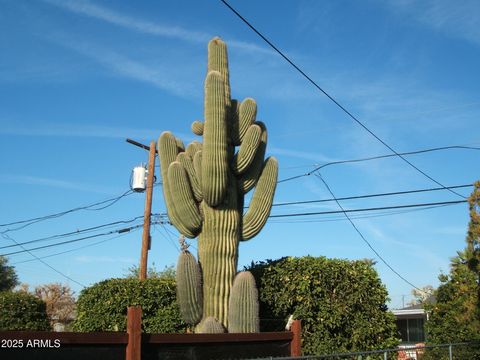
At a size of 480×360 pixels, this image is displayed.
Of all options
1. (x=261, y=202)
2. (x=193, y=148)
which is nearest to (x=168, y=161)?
(x=193, y=148)

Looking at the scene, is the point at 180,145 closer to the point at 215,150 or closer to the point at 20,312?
the point at 215,150

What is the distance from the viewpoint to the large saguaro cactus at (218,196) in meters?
10.1

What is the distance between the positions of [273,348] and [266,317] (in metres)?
3.88

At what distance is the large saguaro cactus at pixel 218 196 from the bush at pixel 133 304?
2302 millimetres

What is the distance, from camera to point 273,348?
791cm

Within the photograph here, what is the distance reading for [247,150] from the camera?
36.4ft

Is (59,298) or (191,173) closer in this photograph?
(191,173)

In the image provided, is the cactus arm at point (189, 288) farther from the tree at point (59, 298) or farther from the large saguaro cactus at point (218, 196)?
the tree at point (59, 298)

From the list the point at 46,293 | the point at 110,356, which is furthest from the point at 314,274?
the point at 46,293

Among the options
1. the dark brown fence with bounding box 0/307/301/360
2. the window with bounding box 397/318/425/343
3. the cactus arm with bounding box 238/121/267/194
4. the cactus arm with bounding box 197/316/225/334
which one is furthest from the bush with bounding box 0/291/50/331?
the window with bounding box 397/318/425/343

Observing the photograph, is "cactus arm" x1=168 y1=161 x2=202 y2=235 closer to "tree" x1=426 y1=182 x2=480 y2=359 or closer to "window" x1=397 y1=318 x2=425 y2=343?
"tree" x1=426 y1=182 x2=480 y2=359

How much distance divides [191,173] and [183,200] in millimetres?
666

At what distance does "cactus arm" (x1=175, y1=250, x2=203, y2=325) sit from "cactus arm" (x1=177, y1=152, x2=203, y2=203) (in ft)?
4.38

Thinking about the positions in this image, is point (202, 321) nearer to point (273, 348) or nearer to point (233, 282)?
point (233, 282)
